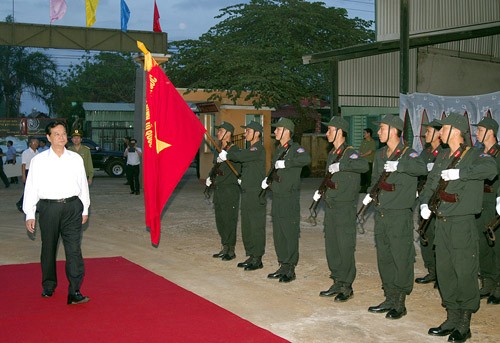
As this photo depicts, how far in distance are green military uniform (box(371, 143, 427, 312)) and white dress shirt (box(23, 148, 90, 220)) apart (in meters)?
3.14

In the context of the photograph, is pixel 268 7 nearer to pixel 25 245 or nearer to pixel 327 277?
pixel 25 245

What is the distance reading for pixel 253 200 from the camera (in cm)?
968

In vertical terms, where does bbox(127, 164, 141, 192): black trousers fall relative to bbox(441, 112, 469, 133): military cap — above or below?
below

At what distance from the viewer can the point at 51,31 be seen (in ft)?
85.5

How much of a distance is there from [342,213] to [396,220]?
871 millimetres

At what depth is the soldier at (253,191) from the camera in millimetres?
9570

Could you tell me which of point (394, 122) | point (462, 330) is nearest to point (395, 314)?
point (462, 330)

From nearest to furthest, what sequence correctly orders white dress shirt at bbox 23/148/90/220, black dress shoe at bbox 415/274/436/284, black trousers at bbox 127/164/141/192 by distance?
white dress shirt at bbox 23/148/90/220 < black dress shoe at bbox 415/274/436/284 < black trousers at bbox 127/164/141/192

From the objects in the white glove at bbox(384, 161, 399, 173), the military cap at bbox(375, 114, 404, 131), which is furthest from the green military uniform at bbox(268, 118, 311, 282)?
the white glove at bbox(384, 161, 399, 173)

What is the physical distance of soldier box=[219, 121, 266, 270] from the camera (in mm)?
9570

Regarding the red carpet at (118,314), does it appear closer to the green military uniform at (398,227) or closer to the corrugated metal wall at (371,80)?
the green military uniform at (398,227)

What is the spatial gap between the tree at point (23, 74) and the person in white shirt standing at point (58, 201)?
57515 mm

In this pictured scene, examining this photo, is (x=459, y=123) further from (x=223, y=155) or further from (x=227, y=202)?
(x=227, y=202)

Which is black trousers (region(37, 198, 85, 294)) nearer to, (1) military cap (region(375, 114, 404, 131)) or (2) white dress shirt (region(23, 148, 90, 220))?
(2) white dress shirt (region(23, 148, 90, 220))
